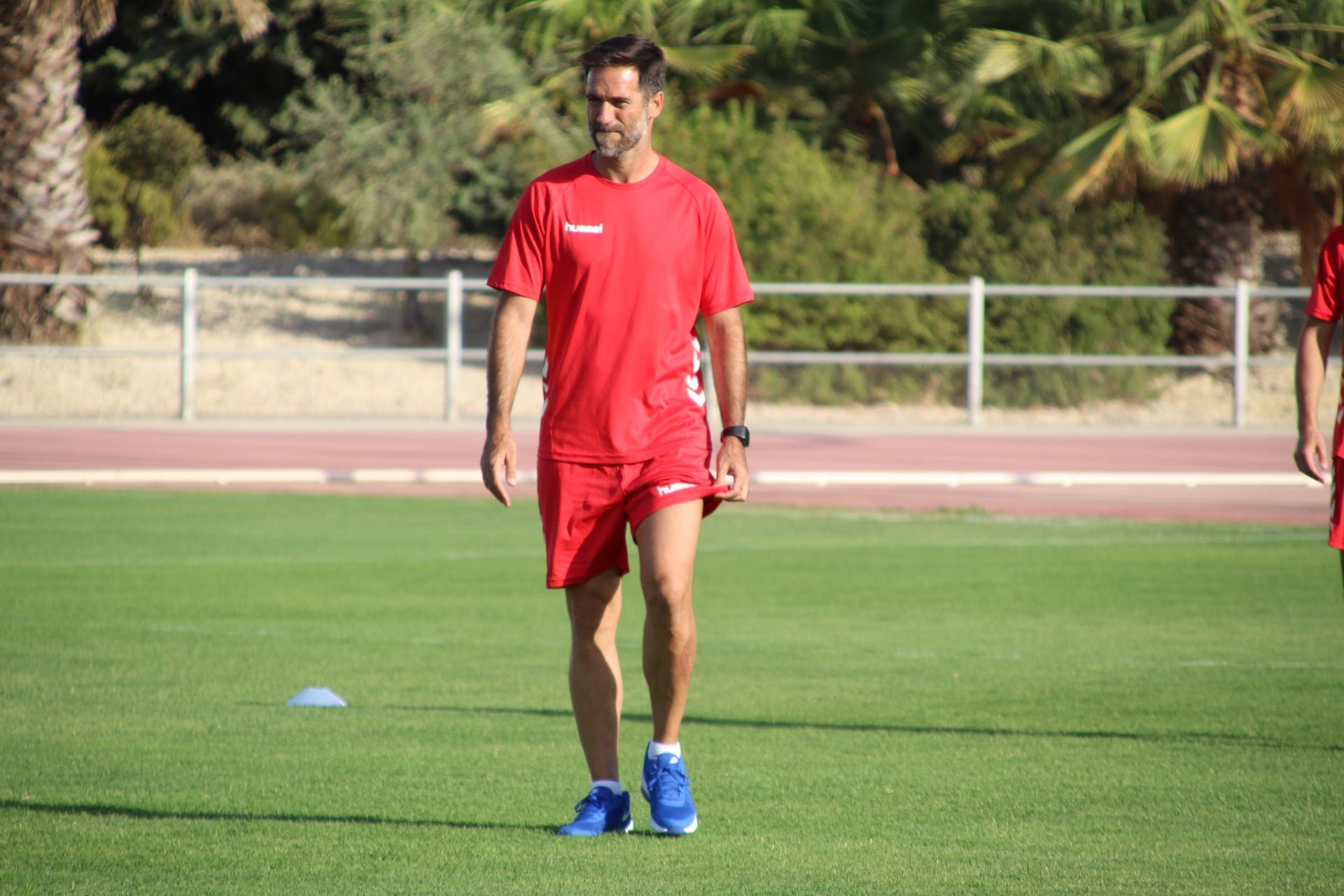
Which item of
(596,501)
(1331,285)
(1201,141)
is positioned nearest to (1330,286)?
(1331,285)

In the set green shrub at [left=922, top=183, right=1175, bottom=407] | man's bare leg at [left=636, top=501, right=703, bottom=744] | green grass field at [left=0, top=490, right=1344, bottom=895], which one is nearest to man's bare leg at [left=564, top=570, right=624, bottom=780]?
man's bare leg at [left=636, top=501, right=703, bottom=744]

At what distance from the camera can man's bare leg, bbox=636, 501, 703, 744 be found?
4.86 metres

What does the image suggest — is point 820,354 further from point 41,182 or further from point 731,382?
point 731,382

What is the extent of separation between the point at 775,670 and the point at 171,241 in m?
33.9

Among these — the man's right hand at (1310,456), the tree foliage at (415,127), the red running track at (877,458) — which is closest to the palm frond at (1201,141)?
the red running track at (877,458)

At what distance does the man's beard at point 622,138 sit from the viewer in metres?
4.79

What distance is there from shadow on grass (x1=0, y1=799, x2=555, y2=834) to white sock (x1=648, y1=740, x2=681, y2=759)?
1.16 feet

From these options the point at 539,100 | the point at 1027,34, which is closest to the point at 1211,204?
the point at 1027,34

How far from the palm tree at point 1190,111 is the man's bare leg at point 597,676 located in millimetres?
19603

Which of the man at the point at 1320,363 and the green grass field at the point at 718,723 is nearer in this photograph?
the green grass field at the point at 718,723

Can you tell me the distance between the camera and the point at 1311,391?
18.8 feet

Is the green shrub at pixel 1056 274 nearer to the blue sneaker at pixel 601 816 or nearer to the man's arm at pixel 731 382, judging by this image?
the man's arm at pixel 731 382

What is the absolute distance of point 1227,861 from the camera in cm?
472

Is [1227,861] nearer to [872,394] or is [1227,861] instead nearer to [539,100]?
[872,394]
